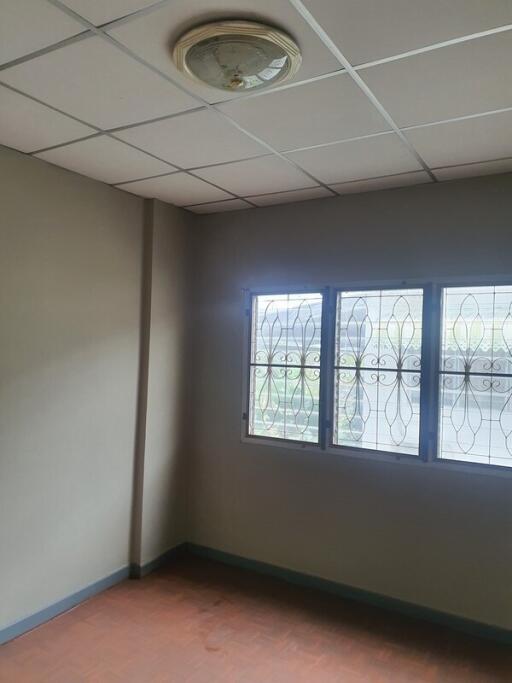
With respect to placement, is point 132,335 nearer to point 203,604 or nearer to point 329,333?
point 329,333

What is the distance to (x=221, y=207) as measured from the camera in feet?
13.3

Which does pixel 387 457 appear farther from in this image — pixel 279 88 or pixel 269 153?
pixel 279 88

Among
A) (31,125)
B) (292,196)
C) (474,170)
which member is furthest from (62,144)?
(474,170)

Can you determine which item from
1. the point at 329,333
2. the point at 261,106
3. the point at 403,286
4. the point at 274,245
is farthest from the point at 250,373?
the point at 261,106

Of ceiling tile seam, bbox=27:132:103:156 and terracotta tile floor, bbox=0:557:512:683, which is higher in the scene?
ceiling tile seam, bbox=27:132:103:156

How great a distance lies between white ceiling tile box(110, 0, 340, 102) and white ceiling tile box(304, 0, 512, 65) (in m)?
0.08

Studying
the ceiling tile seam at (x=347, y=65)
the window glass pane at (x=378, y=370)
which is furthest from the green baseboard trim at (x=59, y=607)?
the ceiling tile seam at (x=347, y=65)

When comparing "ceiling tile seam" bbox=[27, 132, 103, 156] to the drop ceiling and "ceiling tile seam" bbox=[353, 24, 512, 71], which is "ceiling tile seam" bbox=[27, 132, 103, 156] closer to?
the drop ceiling

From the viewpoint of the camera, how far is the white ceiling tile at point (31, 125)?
7.58 ft

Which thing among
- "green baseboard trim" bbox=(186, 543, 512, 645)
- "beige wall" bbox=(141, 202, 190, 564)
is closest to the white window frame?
"beige wall" bbox=(141, 202, 190, 564)

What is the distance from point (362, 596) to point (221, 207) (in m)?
3.12

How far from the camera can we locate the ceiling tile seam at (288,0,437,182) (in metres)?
1.64

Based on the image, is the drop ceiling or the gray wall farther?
the gray wall

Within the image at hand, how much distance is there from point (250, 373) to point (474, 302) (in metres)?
1.77
